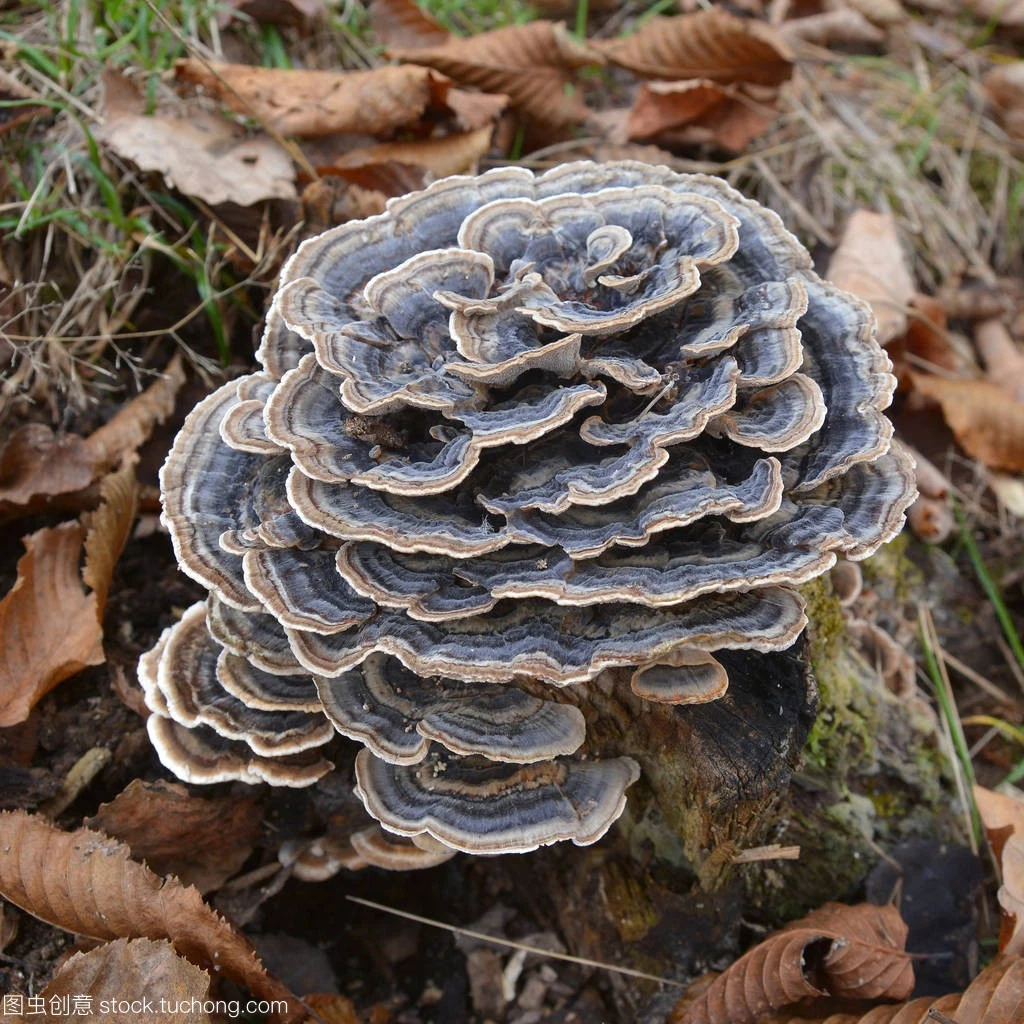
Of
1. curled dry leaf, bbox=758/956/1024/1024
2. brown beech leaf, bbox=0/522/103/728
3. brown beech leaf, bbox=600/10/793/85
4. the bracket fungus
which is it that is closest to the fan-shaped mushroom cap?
the bracket fungus

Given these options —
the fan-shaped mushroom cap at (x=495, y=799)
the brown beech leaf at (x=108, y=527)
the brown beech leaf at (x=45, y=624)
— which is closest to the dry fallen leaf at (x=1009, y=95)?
the fan-shaped mushroom cap at (x=495, y=799)

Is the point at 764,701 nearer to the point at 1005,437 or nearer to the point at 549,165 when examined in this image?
the point at 1005,437

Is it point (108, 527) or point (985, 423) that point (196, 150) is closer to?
point (108, 527)

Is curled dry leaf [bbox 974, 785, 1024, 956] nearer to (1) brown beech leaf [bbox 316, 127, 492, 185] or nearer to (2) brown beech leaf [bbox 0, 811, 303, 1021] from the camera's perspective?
(2) brown beech leaf [bbox 0, 811, 303, 1021]

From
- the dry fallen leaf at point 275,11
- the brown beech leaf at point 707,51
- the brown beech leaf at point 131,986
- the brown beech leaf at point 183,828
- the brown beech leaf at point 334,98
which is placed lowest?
the brown beech leaf at point 183,828

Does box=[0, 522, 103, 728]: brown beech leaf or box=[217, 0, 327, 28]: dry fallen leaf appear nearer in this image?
box=[0, 522, 103, 728]: brown beech leaf

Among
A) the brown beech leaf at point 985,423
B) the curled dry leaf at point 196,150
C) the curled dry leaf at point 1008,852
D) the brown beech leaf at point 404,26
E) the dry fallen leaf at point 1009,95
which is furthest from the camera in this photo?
the dry fallen leaf at point 1009,95

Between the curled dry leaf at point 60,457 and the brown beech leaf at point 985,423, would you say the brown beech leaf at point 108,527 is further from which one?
the brown beech leaf at point 985,423
